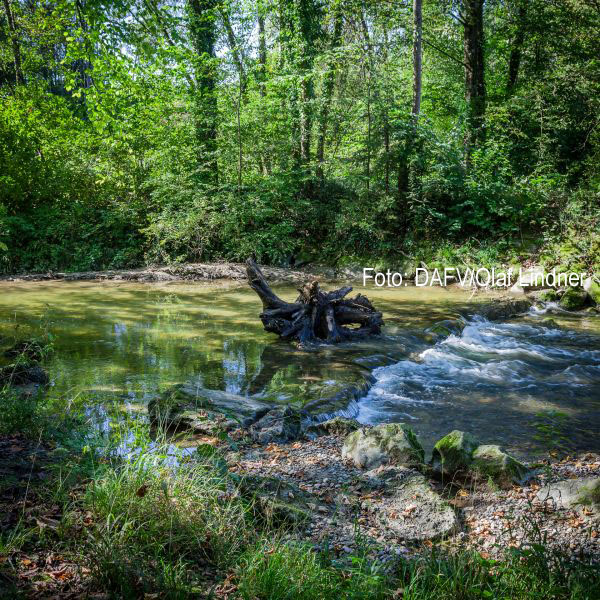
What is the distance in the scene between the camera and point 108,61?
8.19m

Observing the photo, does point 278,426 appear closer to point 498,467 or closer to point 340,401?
point 340,401

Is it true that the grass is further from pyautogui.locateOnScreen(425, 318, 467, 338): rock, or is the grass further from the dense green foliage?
the dense green foliage

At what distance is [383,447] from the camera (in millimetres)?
4523

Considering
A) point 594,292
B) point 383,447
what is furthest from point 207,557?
point 594,292

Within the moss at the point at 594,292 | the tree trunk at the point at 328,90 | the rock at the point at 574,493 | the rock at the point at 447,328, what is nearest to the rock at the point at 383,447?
the rock at the point at 574,493

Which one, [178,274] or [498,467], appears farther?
[178,274]

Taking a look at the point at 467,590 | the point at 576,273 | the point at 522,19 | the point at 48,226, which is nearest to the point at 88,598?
the point at 467,590

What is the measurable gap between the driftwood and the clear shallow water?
361mm

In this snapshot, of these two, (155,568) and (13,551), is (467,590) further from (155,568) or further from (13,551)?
(13,551)

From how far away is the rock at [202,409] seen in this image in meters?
5.04

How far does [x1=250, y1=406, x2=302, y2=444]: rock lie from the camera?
4992 millimetres

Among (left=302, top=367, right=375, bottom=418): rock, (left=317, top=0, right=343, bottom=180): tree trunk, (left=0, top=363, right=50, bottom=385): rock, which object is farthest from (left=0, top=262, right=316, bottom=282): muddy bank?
(left=0, top=363, right=50, bottom=385): rock

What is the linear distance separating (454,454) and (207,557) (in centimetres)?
239

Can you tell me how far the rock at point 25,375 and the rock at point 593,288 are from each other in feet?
38.2
